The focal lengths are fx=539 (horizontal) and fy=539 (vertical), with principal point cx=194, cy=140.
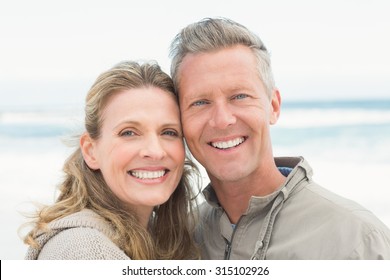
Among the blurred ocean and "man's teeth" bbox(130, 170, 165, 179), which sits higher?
"man's teeth" bbox(130, 170, 165, 179)

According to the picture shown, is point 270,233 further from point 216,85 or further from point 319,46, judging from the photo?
point 319,46

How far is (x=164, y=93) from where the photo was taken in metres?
2.86

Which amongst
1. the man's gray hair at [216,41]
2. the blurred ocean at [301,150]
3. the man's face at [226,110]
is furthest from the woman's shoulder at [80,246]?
the blurred ocean at [301,150]

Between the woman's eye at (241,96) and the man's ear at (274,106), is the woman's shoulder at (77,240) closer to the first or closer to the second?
the woman's eye at (241,96)

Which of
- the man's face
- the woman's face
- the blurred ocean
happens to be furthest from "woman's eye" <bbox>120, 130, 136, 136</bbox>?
the blurred ocean

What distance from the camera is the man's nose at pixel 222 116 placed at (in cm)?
280

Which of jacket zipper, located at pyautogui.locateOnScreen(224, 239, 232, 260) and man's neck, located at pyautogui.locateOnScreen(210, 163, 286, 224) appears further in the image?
man's neck, located at pyautogui.locateOnScreen(210, 163, 286, 224)

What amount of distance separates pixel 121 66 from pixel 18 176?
27.6 feet

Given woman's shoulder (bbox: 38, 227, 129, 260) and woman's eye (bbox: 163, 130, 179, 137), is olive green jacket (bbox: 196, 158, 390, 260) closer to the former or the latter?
woman's eye (bbox: 163, 130, 179, 137)

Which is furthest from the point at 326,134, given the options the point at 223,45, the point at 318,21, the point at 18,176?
the point at 223,45

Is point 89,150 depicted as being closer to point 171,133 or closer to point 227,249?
point 171,133

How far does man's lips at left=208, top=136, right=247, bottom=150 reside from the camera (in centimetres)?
287

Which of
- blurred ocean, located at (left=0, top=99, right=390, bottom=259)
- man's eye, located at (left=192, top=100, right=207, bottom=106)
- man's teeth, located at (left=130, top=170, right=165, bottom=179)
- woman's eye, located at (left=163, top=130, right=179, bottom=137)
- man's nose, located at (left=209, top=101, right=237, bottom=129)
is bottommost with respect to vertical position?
blurred ocean, located at (left=0, top=99, right=390, bottom=259)

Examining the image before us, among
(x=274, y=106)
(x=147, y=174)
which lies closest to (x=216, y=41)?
(x=274, y=106)
